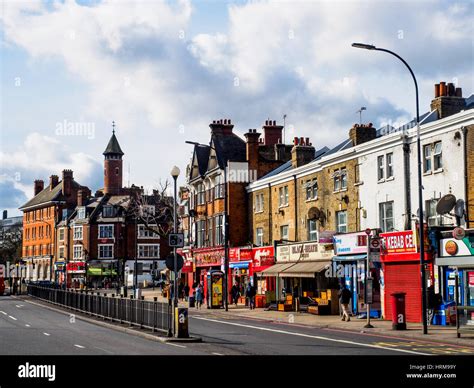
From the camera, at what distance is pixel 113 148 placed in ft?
433

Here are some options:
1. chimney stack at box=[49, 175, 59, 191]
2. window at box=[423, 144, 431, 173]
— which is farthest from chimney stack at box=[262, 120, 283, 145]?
chimney stack at box=[49, 175, 59, 191]

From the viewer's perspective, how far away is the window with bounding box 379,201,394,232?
129ft

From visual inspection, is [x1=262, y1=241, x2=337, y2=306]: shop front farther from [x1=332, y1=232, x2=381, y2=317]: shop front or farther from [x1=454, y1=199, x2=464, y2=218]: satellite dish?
[x1=454, y1=199, x2=464, y2=218]: satellite dish

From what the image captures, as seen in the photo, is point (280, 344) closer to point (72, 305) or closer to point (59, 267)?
point (72, 305)

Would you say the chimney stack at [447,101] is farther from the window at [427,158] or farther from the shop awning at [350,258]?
the shop awning at [350,258]

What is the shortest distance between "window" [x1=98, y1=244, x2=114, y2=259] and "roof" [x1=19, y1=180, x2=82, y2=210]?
678 inches

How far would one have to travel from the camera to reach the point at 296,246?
158 ft

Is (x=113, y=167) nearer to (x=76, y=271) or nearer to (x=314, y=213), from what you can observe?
(x=76, y=271)

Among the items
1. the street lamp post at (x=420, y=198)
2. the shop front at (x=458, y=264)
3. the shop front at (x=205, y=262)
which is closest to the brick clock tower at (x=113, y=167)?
the shop front at (x=205, y=262)

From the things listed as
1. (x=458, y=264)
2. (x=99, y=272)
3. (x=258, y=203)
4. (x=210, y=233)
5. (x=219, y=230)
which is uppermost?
(x=258, y=203)

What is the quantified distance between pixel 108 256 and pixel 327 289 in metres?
71.9

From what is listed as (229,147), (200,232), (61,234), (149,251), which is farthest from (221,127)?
(61,234)

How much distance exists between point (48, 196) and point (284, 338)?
10735 centimetres

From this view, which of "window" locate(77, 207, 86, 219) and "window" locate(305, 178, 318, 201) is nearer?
"window" locate(305, 178, 318, 201)
